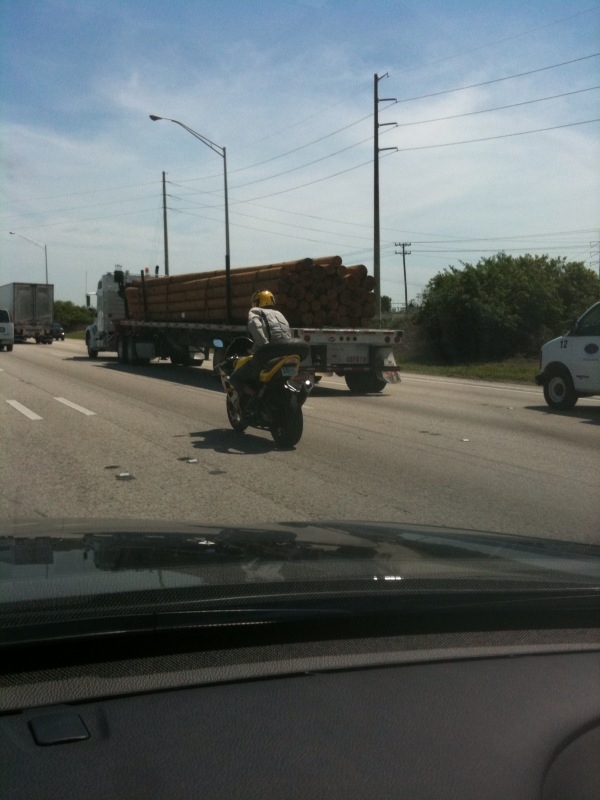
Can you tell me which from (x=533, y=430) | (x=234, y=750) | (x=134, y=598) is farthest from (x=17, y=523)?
(x=533, y=430)

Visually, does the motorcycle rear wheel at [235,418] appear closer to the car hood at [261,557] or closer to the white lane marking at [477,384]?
the car hood at [261,557]

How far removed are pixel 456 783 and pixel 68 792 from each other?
84 centimetres

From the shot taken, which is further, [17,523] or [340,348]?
[340,348]

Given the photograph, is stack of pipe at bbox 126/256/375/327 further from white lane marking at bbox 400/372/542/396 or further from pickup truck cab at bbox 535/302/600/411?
pickup truck cab at bbox 535/302/600/411

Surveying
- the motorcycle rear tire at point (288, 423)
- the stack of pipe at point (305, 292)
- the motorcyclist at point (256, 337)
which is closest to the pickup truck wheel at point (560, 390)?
the stack of pipe at point (305, 292)

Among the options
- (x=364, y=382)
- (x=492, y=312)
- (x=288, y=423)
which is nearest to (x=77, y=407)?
(x=288, y=423)

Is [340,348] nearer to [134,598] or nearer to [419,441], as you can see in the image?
[419,441]

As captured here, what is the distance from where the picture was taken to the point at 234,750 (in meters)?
1.97

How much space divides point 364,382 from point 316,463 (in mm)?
9433

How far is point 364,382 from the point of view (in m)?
19.0

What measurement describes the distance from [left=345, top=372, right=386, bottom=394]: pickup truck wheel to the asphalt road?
5.03ft

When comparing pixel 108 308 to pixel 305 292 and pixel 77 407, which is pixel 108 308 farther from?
pixel 77 407

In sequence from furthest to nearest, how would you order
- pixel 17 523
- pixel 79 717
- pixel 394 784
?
pixel 17 523 < pixel 79 717 < pixel 394 784

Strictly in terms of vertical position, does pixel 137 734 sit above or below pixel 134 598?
below
